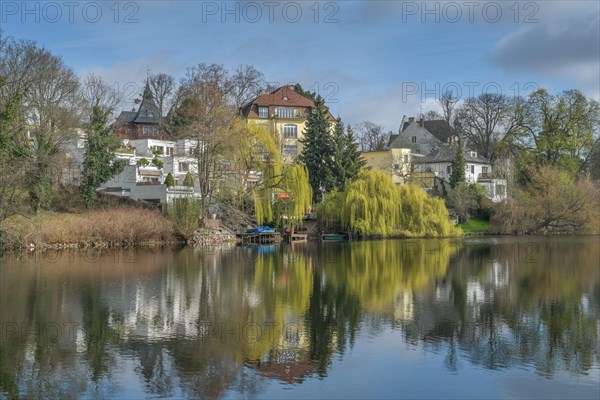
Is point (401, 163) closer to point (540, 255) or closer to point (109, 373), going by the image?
point (540, 255)

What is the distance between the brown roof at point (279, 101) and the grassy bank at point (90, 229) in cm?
2920

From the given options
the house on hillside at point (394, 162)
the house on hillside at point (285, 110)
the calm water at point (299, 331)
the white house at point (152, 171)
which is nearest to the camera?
the calm water at point (299, 331)

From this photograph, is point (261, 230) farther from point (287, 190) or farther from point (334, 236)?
point (334, 236)

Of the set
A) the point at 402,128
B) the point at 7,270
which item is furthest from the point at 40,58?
the point at 402,128

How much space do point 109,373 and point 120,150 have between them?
4644cm

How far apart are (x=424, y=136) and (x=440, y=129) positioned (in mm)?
2788

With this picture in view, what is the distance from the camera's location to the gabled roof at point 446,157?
75625 mm

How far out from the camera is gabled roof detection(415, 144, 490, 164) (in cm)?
7562

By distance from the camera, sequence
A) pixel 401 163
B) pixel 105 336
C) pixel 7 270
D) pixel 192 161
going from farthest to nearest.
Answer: pixel 401 163 → pixel 192 161 → pixel 7 270 → pixel 105 336

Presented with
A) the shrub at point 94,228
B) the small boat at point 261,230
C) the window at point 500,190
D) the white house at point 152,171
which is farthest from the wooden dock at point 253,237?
the window at point 500,190

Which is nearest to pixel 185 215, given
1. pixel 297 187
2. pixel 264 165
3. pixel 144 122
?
pixel 264 165

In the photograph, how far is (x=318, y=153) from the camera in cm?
5709

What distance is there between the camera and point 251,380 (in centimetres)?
1239

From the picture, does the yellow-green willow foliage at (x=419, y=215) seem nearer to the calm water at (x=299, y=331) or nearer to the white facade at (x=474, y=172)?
the white facade at (x=474, y=172)
